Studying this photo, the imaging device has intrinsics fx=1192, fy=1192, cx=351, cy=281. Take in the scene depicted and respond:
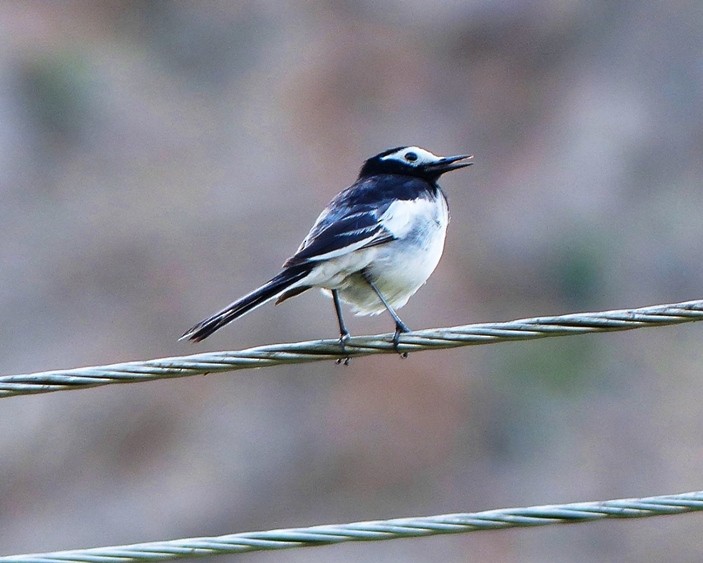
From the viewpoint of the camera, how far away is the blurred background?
1686cm

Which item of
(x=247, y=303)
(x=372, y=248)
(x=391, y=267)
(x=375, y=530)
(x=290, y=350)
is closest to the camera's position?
(x=375, y=530)

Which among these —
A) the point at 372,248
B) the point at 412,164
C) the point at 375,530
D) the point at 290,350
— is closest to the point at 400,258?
the point at 372,248

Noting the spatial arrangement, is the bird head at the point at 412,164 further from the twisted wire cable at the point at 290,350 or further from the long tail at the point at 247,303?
the twisted wire cable at the point at 290,350

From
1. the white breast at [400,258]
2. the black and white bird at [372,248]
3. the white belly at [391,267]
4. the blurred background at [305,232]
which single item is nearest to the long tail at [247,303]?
the black and white bird at [372,248]

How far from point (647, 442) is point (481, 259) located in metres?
4.09

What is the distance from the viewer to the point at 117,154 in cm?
1978

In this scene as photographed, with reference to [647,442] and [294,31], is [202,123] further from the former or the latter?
[647,442]

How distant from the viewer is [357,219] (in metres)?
7.15

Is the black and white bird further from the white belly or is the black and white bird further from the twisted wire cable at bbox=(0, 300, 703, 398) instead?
the twisted wire cable at bbox=(0, 300, 703, 398)

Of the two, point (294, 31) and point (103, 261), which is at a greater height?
point (294, 31)

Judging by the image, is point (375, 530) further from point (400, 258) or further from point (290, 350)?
point (400, 258)

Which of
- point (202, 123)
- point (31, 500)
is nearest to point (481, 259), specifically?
point (202, 123)

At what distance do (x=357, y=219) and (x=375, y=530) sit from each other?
302 cm

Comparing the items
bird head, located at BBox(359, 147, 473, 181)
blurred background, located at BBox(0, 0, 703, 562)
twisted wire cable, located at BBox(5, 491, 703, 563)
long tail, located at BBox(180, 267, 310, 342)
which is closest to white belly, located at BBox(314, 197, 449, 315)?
long tail, located at BBox(180, 267, 310, 342)
